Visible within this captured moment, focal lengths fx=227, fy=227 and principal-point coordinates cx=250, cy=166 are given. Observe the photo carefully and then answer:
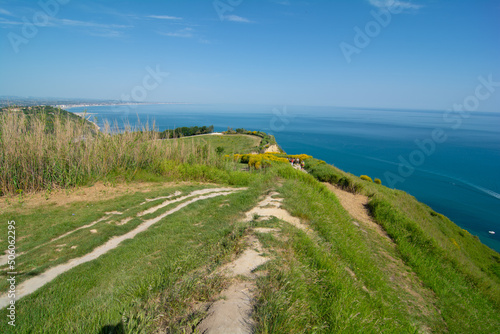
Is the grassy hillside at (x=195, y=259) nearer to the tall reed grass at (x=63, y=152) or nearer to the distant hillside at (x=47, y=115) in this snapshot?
the tall reed grass at (x=63, y=152)

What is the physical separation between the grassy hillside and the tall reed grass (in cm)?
7

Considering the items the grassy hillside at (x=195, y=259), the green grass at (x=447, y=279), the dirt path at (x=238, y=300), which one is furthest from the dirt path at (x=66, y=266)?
the green grass at (x=447, y=279)

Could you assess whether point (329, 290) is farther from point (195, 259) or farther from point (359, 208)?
point (359, 208)

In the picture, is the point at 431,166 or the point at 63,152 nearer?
the point at 63,152

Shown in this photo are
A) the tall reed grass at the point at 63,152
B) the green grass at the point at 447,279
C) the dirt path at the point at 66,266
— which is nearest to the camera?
the dirt path at the point at 66,266

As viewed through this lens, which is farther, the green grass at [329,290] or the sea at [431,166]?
the sea at [431,166]

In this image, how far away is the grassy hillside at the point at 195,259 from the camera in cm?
250

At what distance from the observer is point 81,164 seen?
356 inches

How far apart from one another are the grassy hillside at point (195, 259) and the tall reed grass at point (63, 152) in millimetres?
65

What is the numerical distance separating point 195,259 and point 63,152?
28.0ft

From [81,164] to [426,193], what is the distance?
43901 millimetres

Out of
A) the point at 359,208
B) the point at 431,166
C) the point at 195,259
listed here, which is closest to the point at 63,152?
the point at 195,259

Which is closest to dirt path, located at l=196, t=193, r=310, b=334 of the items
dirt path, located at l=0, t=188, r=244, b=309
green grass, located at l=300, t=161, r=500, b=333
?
dirt path, located at l=0, t=188, r=244, b=309

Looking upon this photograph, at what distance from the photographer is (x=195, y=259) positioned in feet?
11.3
